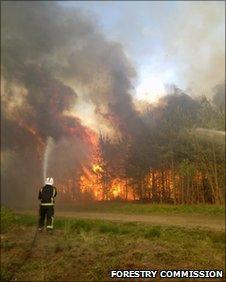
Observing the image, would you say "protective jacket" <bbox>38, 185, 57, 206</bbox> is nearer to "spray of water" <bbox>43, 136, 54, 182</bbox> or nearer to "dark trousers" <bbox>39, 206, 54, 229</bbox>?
"dark trousers" <bbox>39, 206, 54, 229</bbox>

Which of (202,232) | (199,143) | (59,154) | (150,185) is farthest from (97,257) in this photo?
(59,154)

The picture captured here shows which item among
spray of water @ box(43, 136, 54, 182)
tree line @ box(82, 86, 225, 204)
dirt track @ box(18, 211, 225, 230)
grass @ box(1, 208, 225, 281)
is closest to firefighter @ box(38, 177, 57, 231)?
spray of water @ box(43, 136, 54, 182)

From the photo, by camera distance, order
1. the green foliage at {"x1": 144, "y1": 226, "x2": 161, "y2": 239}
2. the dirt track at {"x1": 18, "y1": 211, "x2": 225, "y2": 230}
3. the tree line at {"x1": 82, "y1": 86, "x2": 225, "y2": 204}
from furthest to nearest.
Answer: the tree line at {"x1": 82, "y1": 86, "x2": 225, "y2": 204} → the dirt track at {"x1": 18, "y1": 211, "x2": 225, "y2": 230} → the green foliage at {"x1": 144, "y1": 226, "x2": 161, "y2": 239}

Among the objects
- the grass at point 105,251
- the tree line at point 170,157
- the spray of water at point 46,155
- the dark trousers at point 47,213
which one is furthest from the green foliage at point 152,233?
the tree line at point 170,157

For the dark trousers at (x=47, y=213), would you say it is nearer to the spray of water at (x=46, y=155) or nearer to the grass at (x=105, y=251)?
the grass at (x=105, y=251)

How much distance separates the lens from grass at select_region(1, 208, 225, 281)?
11250 millimetres

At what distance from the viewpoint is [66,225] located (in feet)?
65.0

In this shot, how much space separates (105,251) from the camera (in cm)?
1311

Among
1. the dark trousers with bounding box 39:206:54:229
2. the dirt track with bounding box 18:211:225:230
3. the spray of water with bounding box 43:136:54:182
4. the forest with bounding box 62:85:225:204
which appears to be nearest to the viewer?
the spray of water with bounding box 43:136:54:182

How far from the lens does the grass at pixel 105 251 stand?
1125 centimetres

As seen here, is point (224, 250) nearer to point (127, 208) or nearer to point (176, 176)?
point (127, 208)

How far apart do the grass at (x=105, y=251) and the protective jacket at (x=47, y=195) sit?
5.34ft

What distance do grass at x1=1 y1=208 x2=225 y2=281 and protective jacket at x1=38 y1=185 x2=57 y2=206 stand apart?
163 cm

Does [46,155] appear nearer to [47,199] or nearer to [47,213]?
[47,213]
